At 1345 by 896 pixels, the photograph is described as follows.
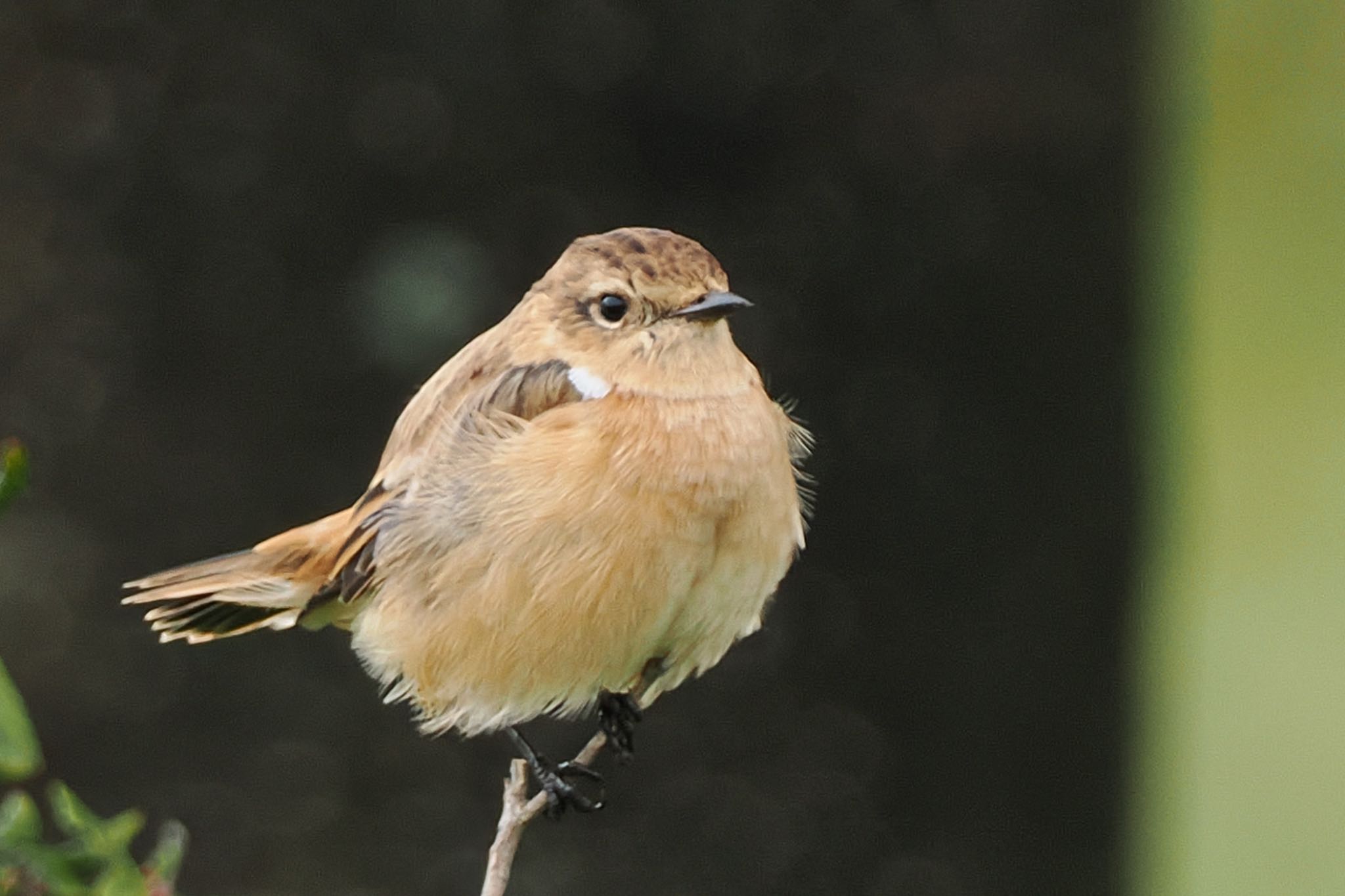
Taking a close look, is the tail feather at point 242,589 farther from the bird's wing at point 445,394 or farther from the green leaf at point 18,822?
the green leaf at point 18,822

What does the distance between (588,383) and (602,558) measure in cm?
32

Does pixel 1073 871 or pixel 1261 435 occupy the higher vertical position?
pixel 1261 435

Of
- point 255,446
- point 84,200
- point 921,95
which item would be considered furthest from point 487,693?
point 921,95

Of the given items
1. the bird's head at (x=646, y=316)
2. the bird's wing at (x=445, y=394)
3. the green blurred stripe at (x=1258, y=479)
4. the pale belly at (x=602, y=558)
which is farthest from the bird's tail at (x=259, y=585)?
the green blurred stripe at (x=1258, y=479)

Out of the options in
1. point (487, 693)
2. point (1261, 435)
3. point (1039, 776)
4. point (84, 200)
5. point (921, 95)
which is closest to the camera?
point (487, 693)

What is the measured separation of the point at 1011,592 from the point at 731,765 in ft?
3.22

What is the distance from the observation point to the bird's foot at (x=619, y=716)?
112 inches

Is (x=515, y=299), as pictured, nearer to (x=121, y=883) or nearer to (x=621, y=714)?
(x=621, y=714)

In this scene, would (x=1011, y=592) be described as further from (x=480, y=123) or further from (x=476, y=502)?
(x=476, y=502)

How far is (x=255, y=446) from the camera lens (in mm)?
4496

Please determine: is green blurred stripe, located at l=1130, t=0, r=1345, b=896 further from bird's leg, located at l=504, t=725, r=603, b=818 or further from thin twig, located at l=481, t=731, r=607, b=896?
thin twig, located at l=481, t=731, r=607, b=896

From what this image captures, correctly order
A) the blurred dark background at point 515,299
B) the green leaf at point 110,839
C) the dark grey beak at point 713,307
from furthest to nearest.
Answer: the blurred dark background at point 515,299
the dark grey beak at point 713,307
the green leaf at point 110,839

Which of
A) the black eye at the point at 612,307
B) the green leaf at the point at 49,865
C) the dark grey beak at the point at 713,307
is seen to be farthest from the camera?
the black eye at the point at 612,307

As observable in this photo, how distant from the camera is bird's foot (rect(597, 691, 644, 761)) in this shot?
9.35 feet
